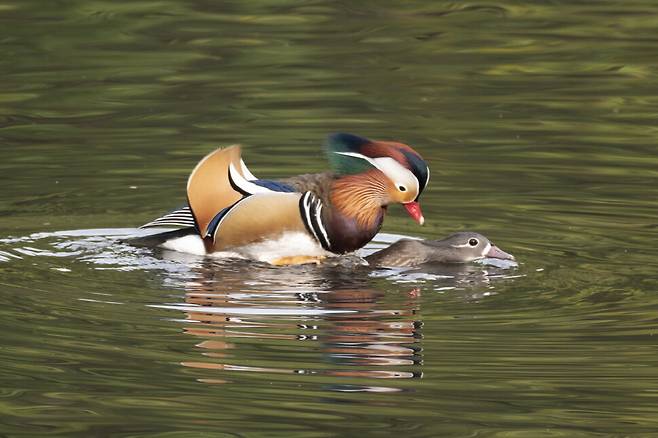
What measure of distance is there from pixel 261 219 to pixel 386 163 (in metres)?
0.89

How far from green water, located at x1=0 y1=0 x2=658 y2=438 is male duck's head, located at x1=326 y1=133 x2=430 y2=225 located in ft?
2.14

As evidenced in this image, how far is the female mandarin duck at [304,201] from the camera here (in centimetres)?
1186

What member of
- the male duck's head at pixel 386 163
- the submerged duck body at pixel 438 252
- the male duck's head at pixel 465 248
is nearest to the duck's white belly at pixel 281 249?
the submerged duck body at pixel 438 252

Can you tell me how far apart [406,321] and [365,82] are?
8.16 meters

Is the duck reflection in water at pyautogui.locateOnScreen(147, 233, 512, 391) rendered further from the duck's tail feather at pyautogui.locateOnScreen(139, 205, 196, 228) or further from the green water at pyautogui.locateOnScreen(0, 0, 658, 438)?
the duck's tail feather at pyautogui.locateOnScreen(139, 205, 196, 228)

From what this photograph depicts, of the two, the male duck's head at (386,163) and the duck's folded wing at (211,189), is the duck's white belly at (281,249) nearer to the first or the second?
the duck's folded wing at (211,189)

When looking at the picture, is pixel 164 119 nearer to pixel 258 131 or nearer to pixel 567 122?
pixel 258 131

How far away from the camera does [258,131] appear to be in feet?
53.0

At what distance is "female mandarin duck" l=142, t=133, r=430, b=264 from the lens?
1186 cm

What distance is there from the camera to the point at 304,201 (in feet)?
38.9

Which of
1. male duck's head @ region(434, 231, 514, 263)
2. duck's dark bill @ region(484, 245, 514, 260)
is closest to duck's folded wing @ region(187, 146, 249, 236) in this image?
male duck's head @ region(434, 231, 514, 263)

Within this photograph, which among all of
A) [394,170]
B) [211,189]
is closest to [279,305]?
[211,189]

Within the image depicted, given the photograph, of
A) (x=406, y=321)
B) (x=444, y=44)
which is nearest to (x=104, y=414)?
(x=406, y=321)

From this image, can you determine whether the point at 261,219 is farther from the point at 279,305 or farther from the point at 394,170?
the point at 279,305
